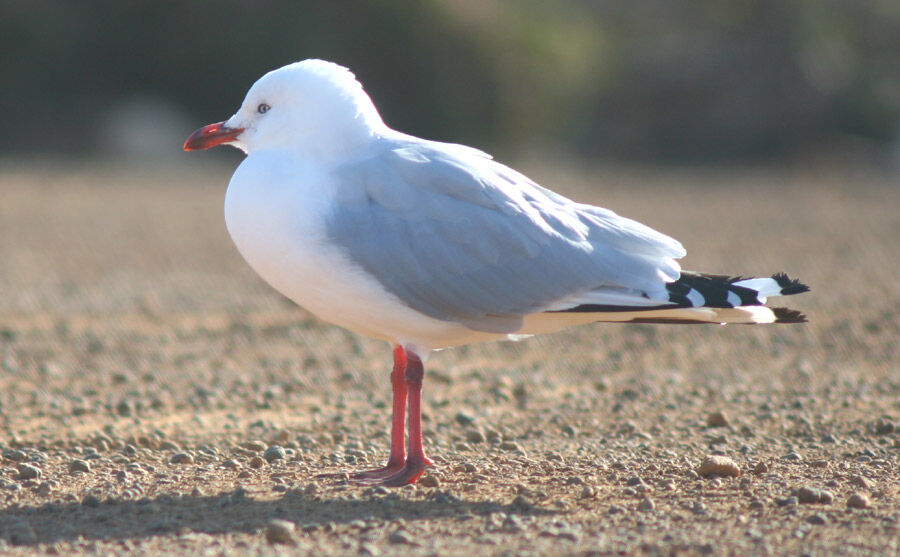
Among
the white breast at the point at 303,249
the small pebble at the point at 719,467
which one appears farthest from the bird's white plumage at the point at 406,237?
the small pebble at the point at 719,467

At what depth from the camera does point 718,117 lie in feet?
73.4

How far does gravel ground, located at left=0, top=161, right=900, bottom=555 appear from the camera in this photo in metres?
3.72

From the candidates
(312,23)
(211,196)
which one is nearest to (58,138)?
(312,23)

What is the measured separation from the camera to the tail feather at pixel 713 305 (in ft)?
14.0

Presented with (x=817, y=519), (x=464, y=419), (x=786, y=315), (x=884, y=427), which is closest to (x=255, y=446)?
(x=464, y=419)

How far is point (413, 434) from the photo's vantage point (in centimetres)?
439

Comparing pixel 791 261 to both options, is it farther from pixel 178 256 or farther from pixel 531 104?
pixel 531 104

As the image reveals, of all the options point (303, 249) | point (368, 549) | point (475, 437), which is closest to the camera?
point (368, 549)

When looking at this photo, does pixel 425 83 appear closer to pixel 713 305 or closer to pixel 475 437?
pixel 475 437

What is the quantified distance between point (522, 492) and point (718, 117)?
1918 centimetres

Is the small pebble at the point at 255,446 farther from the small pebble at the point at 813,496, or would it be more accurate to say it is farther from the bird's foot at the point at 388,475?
the small pebble at the point at 813,496

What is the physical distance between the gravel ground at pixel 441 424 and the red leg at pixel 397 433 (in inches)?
6.2

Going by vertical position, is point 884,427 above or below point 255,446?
above

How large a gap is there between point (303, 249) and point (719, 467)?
5.67 feet
